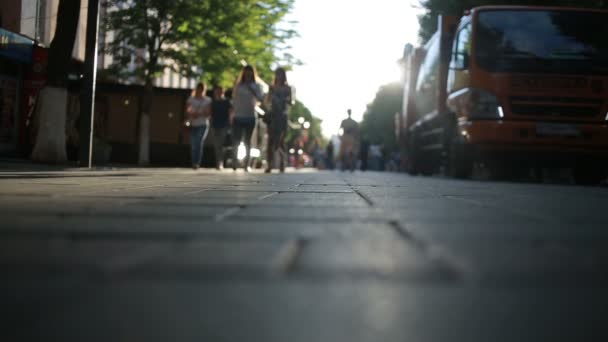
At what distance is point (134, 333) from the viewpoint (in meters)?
1.36

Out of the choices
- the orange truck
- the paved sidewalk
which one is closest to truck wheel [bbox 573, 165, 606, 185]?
the orange truck

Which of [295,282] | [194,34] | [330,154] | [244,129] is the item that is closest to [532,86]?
[244,129]

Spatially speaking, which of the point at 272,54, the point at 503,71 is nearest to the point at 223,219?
the point at 503,71

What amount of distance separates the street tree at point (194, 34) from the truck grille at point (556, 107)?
9456 millimetres

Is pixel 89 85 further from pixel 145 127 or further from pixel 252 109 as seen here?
pixel 145 127

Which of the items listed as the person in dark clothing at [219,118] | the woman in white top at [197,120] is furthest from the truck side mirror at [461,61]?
the person in dark clothing at [219,118]

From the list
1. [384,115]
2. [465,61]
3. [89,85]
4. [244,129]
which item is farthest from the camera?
[384,115]

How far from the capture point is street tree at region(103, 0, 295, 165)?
20844 mm

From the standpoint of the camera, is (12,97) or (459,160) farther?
(12,97)

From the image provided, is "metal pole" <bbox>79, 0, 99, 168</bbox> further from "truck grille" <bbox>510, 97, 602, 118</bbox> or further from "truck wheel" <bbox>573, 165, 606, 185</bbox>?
"truck wheel" <bbox>573, 165, 606, 185</bbox>

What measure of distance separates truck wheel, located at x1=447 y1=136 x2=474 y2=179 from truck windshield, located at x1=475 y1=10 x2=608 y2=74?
72.1 inches

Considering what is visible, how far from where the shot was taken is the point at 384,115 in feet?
268

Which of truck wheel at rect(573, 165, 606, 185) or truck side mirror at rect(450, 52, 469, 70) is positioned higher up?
truck side mirror at rect(450, 52, 469, 70)

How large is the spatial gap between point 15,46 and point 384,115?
65874mm
